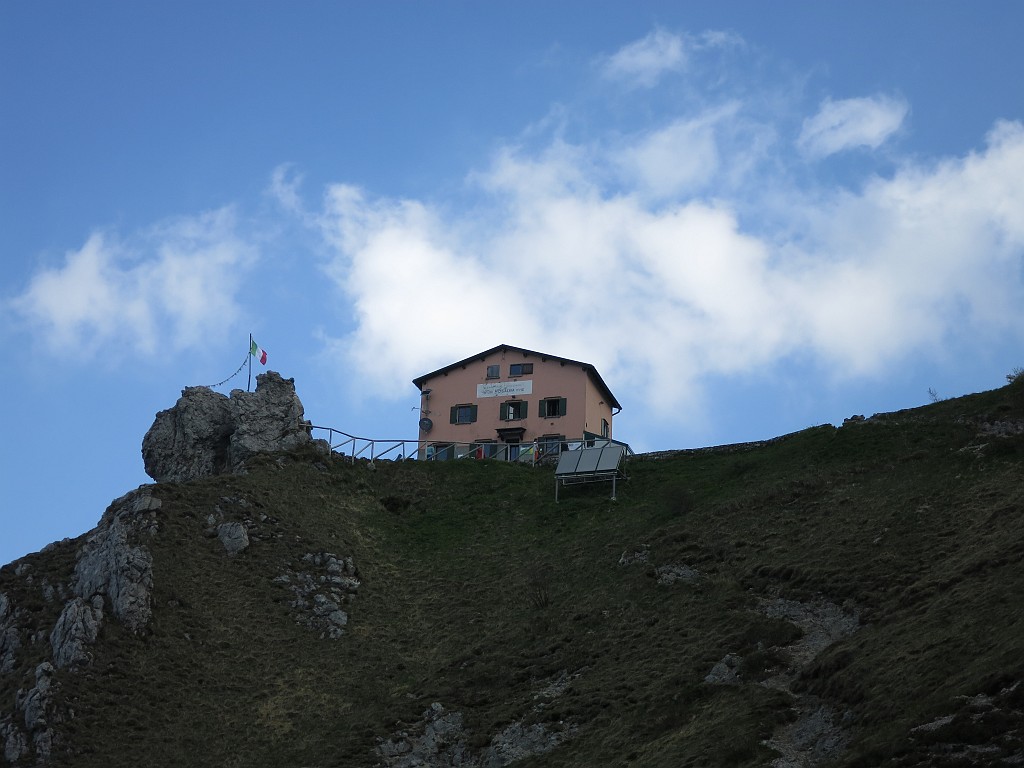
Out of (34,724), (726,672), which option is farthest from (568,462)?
(34,724)

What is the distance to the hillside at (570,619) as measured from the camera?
3638 centimetres

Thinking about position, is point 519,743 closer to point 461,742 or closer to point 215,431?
point 461,742

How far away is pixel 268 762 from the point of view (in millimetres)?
43594

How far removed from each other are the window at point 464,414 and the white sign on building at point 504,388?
119 centimetres

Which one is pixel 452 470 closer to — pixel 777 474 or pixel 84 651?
pixel 777 474

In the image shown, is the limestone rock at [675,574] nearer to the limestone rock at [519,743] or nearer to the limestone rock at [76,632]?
the limestone rock at [519,743]

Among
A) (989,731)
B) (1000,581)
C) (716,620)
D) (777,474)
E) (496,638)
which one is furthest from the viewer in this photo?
(777,474)

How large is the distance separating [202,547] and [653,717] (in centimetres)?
2671

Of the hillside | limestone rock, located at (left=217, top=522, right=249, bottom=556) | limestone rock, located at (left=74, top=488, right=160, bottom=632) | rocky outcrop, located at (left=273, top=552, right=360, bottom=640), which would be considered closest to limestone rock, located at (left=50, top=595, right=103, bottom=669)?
the hillside

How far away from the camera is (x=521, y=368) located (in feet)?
275

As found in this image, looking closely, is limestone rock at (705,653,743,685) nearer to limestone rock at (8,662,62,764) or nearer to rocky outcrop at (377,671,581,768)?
rocky outcrop at (377,671,581,768)

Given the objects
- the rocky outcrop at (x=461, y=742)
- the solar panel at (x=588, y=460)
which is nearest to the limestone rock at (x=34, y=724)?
the rocky outcrop at (x=461, y=742)

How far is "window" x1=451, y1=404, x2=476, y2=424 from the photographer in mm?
83375

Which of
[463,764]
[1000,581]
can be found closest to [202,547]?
[463,764]
